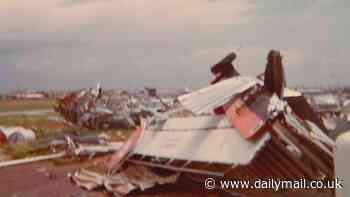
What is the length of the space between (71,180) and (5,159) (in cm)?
547

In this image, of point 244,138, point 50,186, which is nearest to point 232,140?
point 244,138

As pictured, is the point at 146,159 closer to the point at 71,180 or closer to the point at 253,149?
the point at 71,180

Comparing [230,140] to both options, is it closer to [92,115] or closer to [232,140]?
[232,140]

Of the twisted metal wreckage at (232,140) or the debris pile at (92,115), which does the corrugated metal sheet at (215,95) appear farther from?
the debris pile at (92,115)

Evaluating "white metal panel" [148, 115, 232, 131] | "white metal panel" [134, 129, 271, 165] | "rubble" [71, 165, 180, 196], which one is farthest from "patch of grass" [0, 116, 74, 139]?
"white metal panel" [134, 129, 271, 165]

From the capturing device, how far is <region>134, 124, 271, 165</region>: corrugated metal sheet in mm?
6993

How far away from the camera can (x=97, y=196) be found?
931cm

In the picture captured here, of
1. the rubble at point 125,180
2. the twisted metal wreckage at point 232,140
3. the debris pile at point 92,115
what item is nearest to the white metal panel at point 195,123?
the twisted metal wreckage at point 232,140

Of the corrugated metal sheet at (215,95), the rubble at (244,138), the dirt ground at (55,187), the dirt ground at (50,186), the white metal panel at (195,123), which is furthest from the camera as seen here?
the dirt ground at (50,186)

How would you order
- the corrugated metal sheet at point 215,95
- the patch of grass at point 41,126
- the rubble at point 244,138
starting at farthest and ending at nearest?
the patch of grass at point 41,126
the corrugated metal sheet at point 215,95
the rubble at point 244,138

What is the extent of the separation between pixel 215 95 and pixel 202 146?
1041 millimetres

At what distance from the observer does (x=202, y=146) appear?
812 cm

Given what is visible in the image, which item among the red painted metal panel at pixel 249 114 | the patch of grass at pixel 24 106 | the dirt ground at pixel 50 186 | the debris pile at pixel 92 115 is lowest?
the patch of grass at pixel 24 106

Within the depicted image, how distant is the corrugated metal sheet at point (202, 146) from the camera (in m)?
6.99
